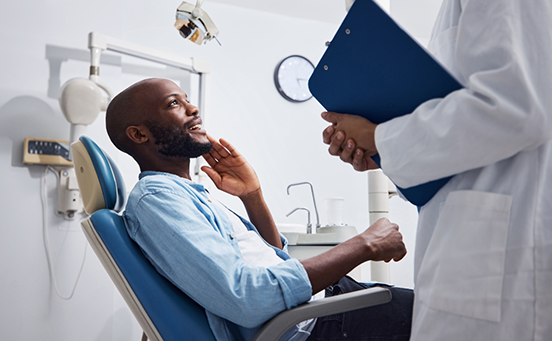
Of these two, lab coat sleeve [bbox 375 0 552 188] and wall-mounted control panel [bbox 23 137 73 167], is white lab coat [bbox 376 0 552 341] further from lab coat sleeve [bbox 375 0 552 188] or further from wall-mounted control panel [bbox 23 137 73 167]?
wall-mounted control panel [bbox 23 137 73 167]

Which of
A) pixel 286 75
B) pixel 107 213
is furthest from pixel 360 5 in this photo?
pixel 286 75

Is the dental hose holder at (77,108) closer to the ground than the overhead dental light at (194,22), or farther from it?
closer to the ground

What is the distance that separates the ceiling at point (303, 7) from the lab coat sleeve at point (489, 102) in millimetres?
2353

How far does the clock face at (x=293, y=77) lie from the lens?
2928mm

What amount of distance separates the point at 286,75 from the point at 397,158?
2.34 m

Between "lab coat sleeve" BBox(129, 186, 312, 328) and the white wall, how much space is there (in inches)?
57.1

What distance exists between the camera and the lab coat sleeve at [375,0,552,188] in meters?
0.61

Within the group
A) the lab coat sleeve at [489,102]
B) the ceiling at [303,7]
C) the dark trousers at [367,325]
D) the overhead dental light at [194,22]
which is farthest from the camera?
the ceiling at [303,7]

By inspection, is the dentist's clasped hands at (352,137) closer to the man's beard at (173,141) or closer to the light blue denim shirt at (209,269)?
the light blue denim shirt at (209,269)

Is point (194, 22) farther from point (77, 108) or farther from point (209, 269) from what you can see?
point (209, 269)

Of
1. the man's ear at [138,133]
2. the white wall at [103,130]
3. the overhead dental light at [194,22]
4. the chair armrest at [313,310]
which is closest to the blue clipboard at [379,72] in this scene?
the chair armrest at [313,310]

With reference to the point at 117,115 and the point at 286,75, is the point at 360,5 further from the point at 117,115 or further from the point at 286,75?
the point at 286,75

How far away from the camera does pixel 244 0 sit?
281 centimetres

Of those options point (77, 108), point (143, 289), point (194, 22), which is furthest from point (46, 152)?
point (143, 289)
